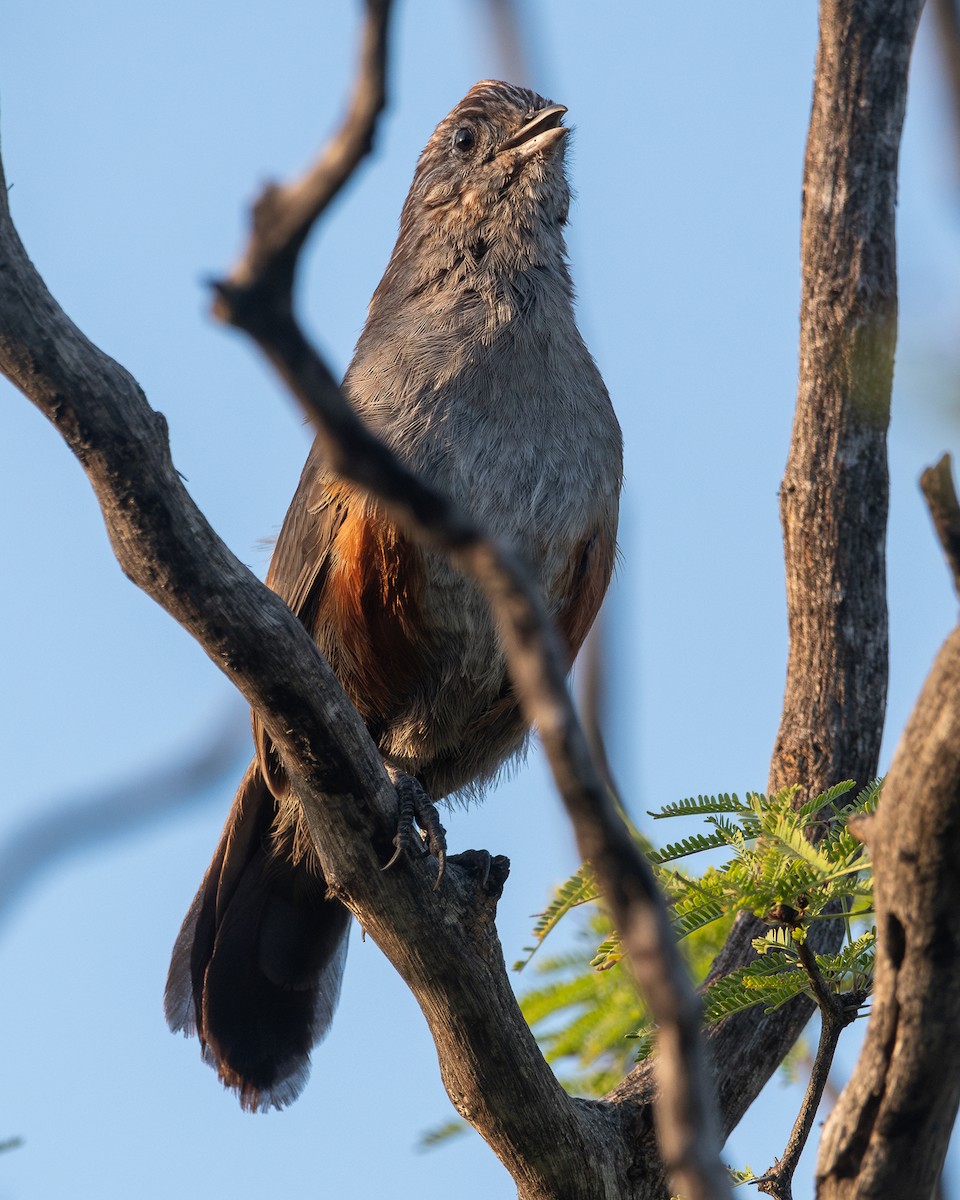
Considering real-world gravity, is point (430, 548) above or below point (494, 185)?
below

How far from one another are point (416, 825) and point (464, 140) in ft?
10.6

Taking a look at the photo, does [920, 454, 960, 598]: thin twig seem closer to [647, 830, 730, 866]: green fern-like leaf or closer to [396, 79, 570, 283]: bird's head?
[647, 830, 730, 866]: green fern-like leaf

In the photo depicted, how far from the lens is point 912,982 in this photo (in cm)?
248

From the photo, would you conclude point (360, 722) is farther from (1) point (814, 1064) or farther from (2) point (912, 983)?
(2) point (912, 983)

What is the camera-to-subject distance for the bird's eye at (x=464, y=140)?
19.6 feet

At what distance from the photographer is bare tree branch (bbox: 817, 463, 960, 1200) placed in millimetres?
2365

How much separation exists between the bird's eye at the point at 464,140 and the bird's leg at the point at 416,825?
9.85 ft

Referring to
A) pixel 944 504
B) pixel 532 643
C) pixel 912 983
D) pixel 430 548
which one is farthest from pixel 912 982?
pixel 430 548

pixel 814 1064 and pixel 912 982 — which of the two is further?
pixel 814 1064

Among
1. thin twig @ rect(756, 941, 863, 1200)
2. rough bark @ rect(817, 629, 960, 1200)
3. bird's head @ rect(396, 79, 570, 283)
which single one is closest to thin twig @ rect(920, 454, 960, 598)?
rough bark @ rect(817, 629, 960, 1200)

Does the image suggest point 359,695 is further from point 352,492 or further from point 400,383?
point 400,383

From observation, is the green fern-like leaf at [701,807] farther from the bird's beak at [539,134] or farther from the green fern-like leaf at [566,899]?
the bird's beak at [539,134]

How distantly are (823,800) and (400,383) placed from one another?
2.19 meters

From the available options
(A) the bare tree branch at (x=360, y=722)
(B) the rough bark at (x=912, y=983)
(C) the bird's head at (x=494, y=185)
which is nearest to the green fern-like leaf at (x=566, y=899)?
(A) the bare tree branch at (x=360, y=722)
